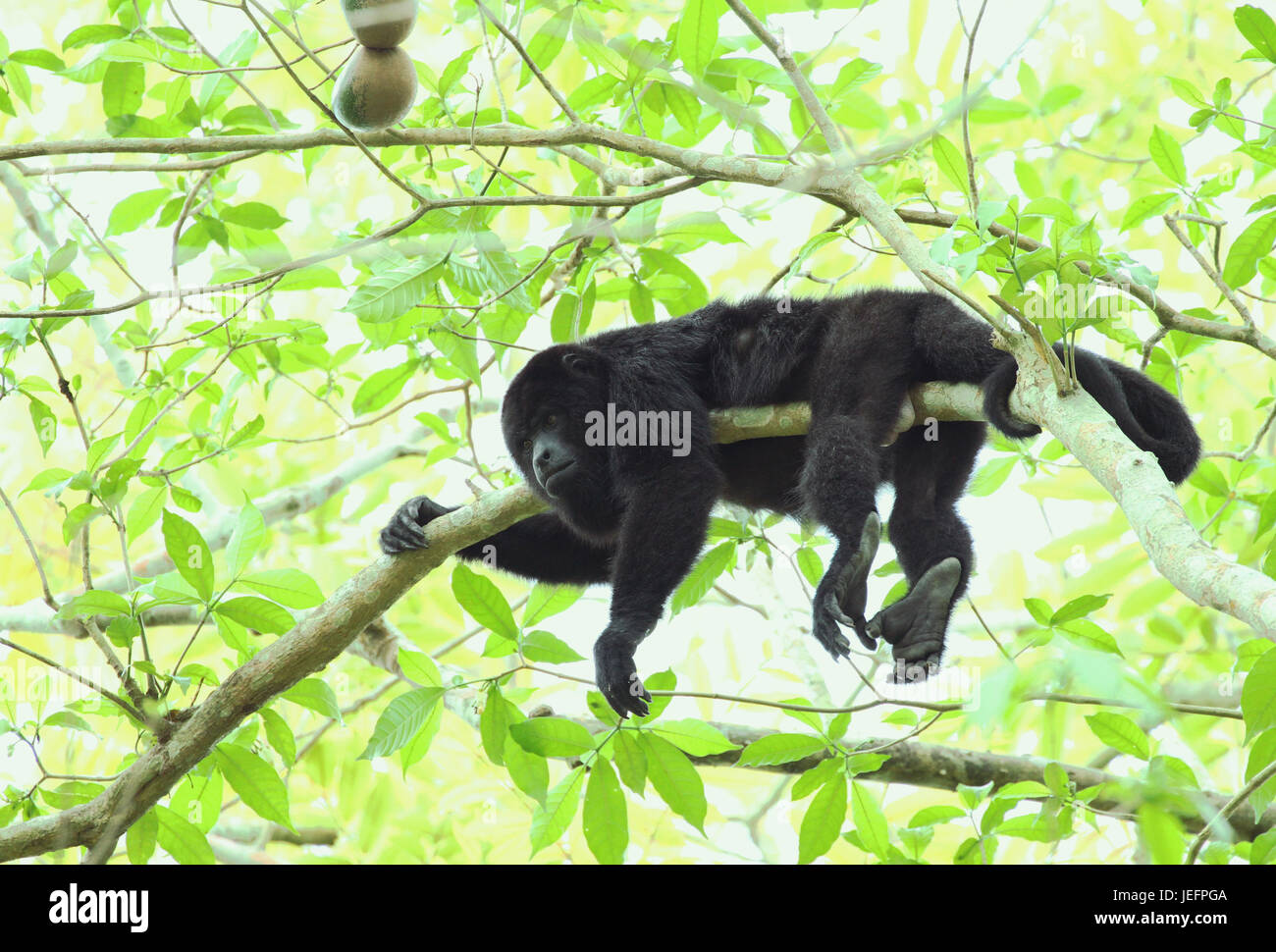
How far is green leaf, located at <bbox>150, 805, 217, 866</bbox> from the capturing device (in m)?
3.18

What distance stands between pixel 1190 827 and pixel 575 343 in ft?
9.91

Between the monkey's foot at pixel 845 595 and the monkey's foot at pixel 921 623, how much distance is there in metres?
0.10

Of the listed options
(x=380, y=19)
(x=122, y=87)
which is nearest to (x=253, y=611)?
(x=380, y=19)

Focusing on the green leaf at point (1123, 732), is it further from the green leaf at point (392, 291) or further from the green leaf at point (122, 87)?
the green leaf at point (122, 87)

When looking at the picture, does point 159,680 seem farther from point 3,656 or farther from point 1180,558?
point 1180,558

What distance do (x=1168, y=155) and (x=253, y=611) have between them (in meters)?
3.04

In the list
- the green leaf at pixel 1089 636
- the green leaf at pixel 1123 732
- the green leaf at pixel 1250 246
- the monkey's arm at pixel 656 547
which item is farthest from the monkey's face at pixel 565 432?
the green leaf at pixel 1250 246

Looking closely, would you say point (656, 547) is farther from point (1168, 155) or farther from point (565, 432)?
point (1168, 155)

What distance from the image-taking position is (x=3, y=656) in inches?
198

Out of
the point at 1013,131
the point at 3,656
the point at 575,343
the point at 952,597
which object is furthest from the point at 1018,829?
the point at 1013,131

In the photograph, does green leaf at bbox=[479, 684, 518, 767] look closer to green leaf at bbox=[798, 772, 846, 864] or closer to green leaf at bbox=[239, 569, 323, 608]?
green leaf at bbox=[239, 569, 323, 608]

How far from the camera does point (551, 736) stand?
119 inches

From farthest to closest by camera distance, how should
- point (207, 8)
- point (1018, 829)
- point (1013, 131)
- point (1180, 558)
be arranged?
point (1013, 131) < point (207, 8) < point (1018, 829) < point (1180, 558)

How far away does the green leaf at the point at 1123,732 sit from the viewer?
303 cm
